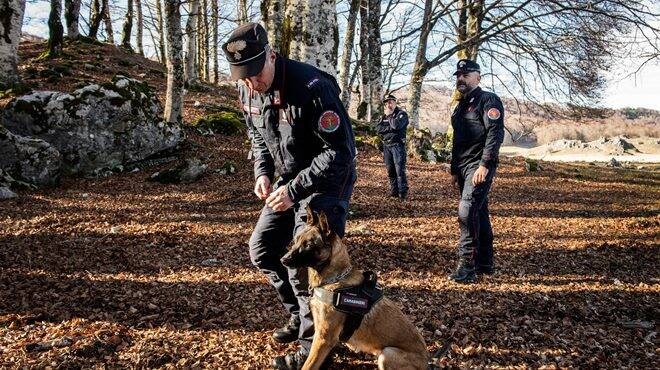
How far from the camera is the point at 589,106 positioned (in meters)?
15.7

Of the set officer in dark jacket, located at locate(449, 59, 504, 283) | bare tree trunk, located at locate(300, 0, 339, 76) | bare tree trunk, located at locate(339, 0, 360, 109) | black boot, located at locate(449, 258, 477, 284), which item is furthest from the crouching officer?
bare tree trunk, located at locate(339, 0, 360, 109)

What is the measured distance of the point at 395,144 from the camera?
10.2 metres

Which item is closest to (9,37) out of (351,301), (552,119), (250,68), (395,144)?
(395,144)

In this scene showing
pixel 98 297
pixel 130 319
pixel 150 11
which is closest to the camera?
pixel 130 319

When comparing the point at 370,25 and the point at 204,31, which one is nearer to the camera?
the point at 370,25

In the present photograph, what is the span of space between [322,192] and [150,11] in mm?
33749

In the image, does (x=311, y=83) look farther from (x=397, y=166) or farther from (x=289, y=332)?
(x=397, y=166)

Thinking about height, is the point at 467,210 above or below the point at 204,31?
below

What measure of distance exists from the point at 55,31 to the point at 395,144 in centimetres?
1680

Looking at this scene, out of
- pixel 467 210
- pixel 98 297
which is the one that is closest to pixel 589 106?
pixel 467 210

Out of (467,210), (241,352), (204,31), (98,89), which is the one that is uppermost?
(204,31)

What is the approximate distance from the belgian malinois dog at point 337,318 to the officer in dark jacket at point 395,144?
22.6 feet

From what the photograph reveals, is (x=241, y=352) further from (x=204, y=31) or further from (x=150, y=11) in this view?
(x=150, y=11)

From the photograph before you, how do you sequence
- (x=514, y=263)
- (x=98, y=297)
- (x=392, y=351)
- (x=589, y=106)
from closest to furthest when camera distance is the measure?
(x=392, y=351) → (x=98, y=297) → (x=514, y=263) → (x=589, y=106)
